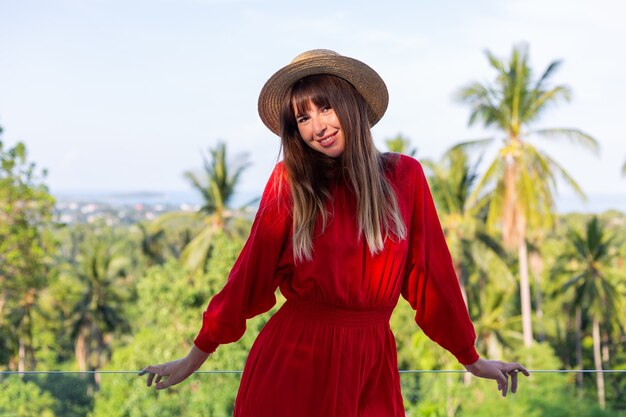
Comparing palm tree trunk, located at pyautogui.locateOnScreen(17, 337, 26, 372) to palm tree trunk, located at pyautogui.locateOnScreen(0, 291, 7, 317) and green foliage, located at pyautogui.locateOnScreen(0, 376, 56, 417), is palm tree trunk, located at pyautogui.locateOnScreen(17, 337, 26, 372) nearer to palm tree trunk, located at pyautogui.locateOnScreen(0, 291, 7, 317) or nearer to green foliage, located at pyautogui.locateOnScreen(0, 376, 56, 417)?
palm tree trunk, located at pyautogui.locateOnScreen(0, 291, 7, 317)

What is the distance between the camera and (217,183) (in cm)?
2417

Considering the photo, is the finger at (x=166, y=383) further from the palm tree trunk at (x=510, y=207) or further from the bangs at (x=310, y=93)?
the palm tree trunk at (x=510, y=207)

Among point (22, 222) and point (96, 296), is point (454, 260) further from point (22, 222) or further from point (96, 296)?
point (96, 296)

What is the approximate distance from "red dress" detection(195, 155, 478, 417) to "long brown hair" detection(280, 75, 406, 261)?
1.1 inches

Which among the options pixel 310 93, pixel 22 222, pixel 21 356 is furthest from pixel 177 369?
pixel 21 356

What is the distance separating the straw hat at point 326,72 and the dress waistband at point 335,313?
19.2 inches

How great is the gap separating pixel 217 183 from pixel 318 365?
2246 cm

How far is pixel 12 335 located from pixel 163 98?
87.2m

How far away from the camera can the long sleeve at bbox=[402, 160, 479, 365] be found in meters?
2.00

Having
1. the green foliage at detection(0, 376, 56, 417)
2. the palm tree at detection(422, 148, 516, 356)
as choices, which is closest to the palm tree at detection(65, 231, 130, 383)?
the palm tree at detection(422, 148, 516, 356)

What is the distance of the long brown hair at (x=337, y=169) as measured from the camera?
1.89m

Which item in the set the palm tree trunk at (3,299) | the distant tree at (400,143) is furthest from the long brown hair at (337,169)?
the distant tree at (400,143)

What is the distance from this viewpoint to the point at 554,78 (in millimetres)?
24000

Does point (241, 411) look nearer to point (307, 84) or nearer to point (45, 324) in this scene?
point (307, 84)
